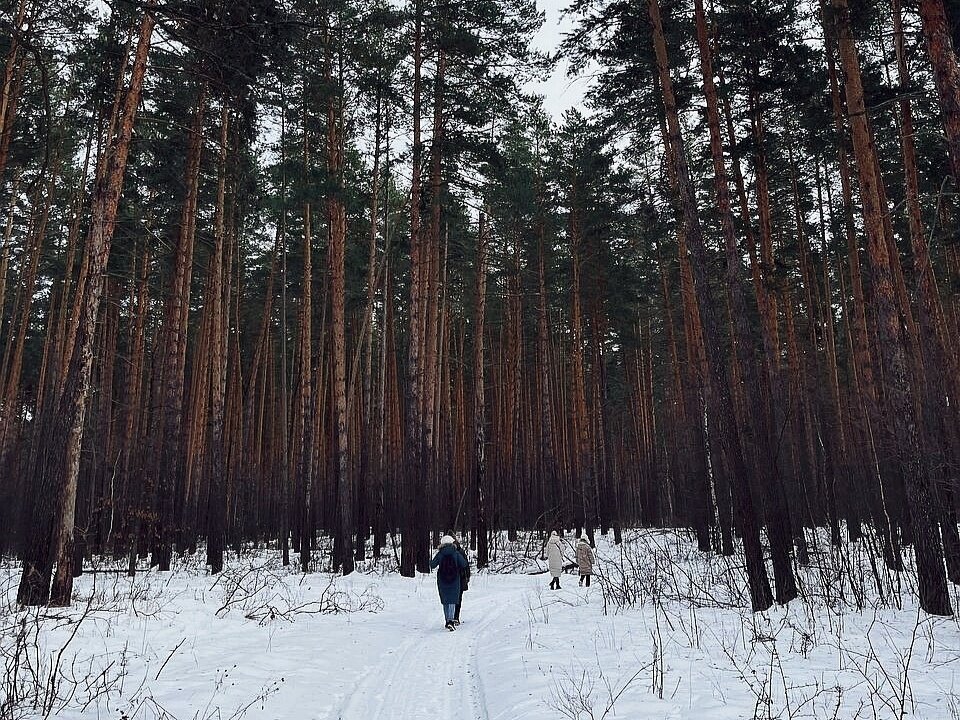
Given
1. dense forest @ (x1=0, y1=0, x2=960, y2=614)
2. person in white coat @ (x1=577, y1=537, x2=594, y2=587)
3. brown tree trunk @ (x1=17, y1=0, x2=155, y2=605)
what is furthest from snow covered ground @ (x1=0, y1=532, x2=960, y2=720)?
person in white coat @ (x1=577, y1=537, x2=594, y2=587)

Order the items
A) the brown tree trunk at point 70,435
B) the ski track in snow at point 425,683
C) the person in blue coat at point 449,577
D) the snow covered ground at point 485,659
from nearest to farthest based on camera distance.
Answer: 1. the snow covered ground at point 485,659
2. the ski track in snow at point 425,683
3. the brown tree trunk at point 70,435
4. the person in blue coat at point 449,577

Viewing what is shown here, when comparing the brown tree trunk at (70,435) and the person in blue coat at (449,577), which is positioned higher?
the brown tree trunk at (70,435)

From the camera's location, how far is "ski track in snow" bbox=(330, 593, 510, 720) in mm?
5238

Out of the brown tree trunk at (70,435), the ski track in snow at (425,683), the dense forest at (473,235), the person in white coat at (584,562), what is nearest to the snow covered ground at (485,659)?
the ski track in snow at (425,683)

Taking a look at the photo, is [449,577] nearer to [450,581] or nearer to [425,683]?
[450,581]

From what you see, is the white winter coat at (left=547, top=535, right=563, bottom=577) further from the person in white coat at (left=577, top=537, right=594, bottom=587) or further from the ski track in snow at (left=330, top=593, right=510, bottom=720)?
the ski track in snow at (left=330, top=593, right=510, bottom=720)

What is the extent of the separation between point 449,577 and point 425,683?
144 inches

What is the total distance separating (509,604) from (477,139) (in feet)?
37.0

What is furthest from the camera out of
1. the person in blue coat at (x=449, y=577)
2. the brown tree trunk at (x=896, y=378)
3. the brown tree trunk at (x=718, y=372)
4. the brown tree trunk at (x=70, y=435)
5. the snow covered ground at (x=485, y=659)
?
the person in blue coat at (x=449, y=577)

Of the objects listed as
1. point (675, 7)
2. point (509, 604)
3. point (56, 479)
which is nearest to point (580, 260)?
point (675, 7)

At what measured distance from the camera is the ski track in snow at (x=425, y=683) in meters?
5.24

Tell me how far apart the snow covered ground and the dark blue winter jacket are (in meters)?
0.49

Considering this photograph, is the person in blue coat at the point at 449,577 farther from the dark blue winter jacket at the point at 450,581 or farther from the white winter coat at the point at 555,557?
the white winter coat at the point at 555,557

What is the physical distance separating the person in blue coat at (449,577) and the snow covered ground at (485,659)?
341 mm
